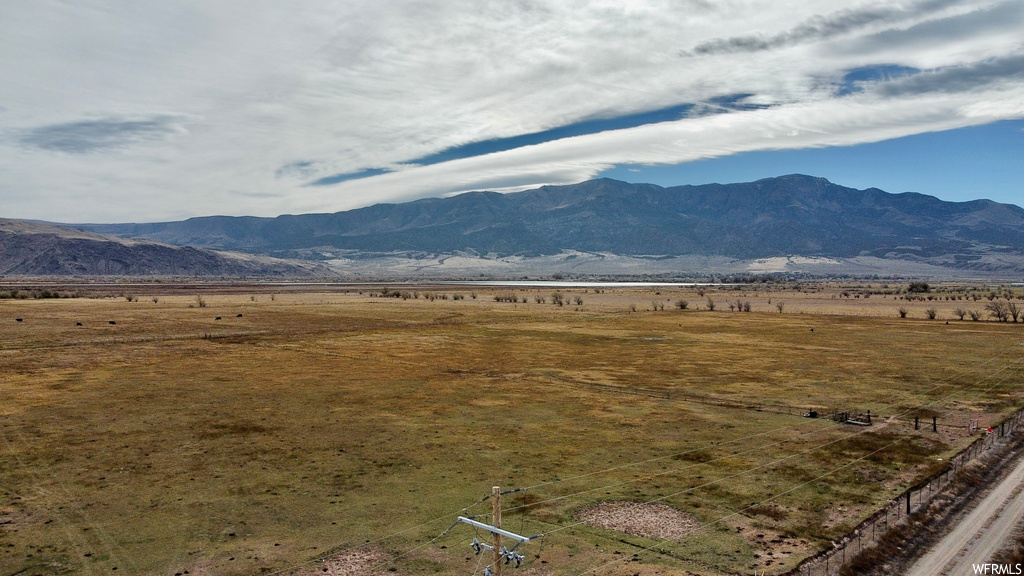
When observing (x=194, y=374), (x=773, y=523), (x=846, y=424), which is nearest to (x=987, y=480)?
(x=846, y=424)

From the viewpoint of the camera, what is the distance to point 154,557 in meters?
13.3

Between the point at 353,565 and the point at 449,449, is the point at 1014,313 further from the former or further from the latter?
the point at 353,565

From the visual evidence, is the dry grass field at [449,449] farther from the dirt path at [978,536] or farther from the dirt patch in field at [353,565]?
the dirt path at [978,536]

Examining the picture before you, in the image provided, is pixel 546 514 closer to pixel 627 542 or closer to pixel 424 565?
pixel 627 542

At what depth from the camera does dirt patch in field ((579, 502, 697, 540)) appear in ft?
49.1

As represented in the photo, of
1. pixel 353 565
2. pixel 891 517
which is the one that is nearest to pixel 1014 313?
pixel 891 517

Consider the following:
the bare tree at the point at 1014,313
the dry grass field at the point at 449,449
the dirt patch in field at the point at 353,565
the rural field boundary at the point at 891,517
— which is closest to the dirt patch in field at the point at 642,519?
the dry grass field at the point at 449,449

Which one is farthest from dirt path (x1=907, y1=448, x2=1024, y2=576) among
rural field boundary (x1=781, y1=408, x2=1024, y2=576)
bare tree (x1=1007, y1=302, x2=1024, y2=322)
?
bare tree (x1=1007, y1=302, x2=1024, y2=322)

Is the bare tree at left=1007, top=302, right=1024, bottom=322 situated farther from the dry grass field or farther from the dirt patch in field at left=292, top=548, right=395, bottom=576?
the dirt patch in field at left=292, top=548, right=395, bottom=576

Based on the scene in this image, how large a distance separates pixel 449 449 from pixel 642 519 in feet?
25.6

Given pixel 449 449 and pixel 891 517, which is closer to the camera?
pixel 891 517

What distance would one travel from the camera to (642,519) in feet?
51.5

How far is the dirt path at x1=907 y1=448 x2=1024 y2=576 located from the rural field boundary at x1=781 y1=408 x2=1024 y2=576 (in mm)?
948

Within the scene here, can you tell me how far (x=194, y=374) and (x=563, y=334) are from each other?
3323 centimetres
